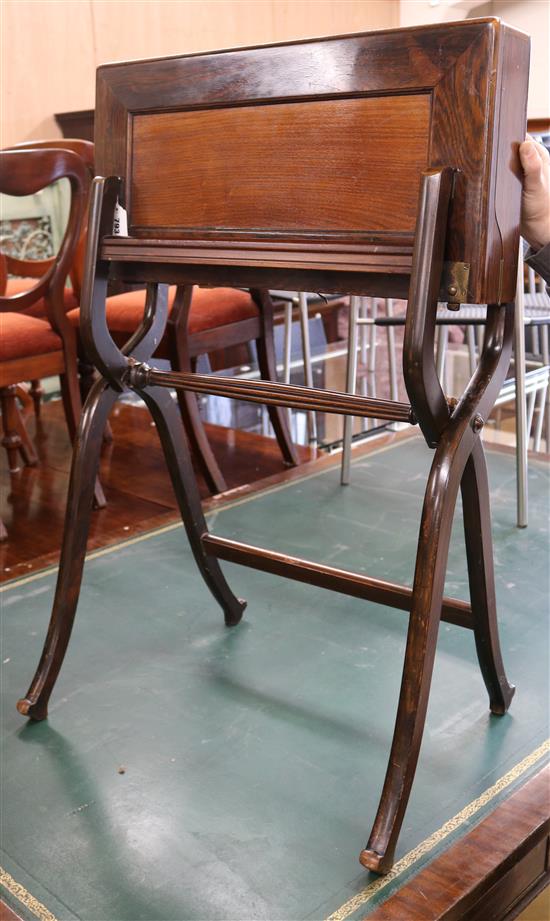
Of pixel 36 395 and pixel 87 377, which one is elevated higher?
pixel 87 377

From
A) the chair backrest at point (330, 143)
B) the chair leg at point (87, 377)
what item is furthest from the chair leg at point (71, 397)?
the chair backrest at point (330, 143)

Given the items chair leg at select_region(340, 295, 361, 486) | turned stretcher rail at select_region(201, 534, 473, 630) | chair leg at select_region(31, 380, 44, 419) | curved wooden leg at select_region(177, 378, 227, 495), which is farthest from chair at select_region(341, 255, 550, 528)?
chair leg at select_region(31, 380, 44, 419)

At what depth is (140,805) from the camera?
4.25 feet

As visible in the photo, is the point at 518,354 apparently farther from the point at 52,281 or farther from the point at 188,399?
the point at 52,281

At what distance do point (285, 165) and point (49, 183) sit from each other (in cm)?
149

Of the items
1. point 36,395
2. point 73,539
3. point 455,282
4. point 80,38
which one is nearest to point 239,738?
point 73,539

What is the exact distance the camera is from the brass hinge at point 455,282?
107 centimetres

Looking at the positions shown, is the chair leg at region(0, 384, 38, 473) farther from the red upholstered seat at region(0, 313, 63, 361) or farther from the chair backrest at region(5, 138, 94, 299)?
the chair backrest at region(5, 138, 94, 299)

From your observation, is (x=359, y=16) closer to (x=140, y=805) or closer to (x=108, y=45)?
(x=108, y=45)

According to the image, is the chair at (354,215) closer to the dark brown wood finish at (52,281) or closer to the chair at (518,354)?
the chair at (518,354)

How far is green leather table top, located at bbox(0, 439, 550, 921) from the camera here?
116 centimetres

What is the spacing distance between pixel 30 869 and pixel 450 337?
472 cm

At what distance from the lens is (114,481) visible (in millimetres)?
2826

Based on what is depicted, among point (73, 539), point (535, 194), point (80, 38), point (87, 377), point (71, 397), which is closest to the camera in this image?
point (535, 194)
